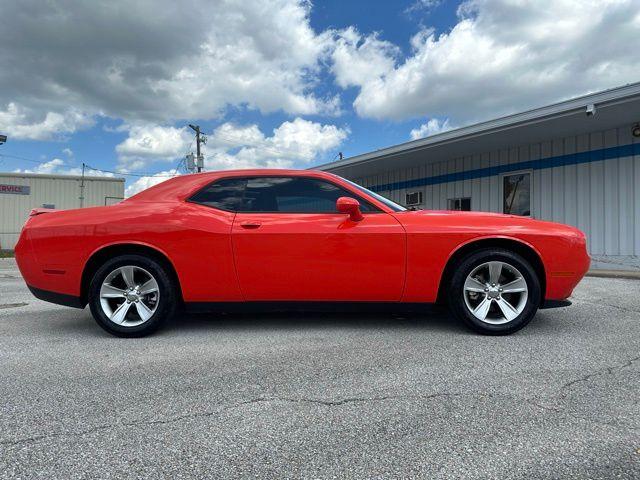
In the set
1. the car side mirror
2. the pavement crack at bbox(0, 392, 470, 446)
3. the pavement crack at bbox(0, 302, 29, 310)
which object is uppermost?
the car side mirror

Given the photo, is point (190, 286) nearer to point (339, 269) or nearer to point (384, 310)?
point (339, 269)

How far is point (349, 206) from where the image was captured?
3.50m

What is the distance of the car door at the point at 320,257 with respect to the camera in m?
3.57

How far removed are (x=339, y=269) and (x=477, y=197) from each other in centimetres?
1014

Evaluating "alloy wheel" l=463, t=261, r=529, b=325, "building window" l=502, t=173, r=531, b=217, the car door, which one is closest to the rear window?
the car door

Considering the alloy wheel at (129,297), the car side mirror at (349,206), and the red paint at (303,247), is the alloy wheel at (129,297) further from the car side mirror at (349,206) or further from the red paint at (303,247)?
the car side mirror at (349,206)

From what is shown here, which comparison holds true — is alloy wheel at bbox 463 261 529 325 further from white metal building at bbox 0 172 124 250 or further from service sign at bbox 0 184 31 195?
service sign at bbox 0 184 31 195

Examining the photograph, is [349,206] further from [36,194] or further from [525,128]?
[36,194]

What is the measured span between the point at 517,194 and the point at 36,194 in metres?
24.0

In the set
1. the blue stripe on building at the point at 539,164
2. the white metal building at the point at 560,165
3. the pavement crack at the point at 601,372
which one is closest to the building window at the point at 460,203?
the white metal building at the point at 560,165

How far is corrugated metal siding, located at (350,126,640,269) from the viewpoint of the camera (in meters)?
9.27

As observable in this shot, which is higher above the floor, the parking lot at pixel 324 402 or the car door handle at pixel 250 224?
the car door handle at pixel 250 224

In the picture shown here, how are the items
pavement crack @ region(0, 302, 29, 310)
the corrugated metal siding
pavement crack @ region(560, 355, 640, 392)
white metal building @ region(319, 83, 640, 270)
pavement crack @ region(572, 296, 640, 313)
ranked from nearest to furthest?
pavement crack @ region(560, 355, 640, 392), pavement crack @ region(572, 296, 640, 313), pavement crack @ region(0, 302, 29, 310), white metal building @ region(319, 83, 640, 270), the corrugated metal siding

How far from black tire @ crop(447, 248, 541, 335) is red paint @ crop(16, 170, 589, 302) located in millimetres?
135
